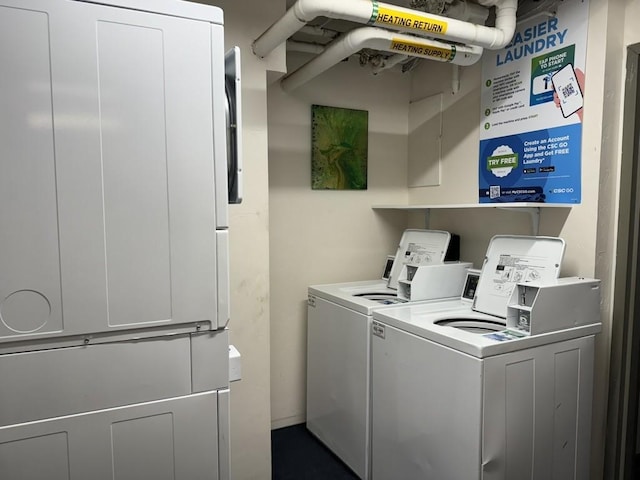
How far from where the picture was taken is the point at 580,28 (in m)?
2.01

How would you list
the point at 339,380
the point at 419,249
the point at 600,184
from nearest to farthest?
the point at 600,184 < the point at 339,380 < the point at 419,249

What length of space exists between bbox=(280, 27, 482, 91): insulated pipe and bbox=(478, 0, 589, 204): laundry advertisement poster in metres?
0.28

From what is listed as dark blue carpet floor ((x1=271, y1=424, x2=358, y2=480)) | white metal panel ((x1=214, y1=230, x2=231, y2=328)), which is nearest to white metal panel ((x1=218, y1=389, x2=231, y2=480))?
white metal panel ((x1=214, y1=230, x2=231, y2=328))

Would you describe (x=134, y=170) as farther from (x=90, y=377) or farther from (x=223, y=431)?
(x=223, y=431)

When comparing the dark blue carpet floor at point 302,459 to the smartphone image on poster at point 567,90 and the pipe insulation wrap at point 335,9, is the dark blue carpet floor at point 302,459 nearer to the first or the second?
the smartphone image on poster at point 567,90

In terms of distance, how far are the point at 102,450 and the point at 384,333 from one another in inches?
50.1

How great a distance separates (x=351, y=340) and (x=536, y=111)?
149 centimetres

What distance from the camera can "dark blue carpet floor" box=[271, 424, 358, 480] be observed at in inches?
93.9

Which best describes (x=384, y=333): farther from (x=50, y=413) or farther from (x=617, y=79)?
(x=617, y=79)

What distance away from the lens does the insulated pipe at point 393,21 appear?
176cm

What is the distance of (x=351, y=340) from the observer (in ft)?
7.64

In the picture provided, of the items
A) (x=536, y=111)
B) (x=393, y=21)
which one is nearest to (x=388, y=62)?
(x=393, y=21)

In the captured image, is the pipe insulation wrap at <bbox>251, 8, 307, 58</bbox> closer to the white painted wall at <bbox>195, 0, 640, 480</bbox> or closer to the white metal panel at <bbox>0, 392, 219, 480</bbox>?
the white painted wall at <bbox>195, 0, 640, 480</bbox>

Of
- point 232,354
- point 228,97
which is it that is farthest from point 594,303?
point 228,97
